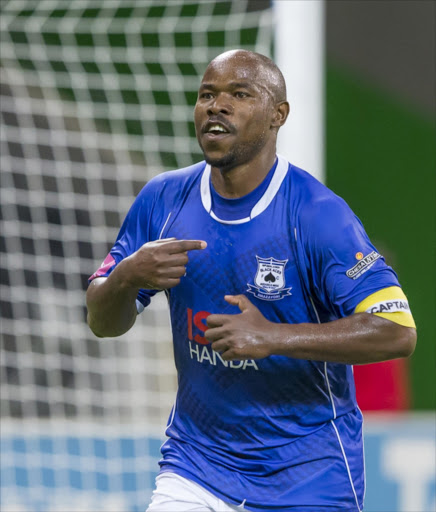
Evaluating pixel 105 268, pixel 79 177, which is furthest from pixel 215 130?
pixel 79 177

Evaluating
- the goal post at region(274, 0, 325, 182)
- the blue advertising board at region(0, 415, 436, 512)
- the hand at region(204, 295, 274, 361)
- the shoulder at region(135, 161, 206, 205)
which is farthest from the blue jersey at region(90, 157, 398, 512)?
the blue advertising board at region(0, 415, 436, 512)

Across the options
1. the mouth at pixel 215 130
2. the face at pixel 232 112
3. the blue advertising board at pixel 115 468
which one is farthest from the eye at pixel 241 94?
the blue advertising board at pixel 115 468

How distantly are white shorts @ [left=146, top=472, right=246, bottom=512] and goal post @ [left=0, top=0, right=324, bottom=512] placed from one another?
325cm

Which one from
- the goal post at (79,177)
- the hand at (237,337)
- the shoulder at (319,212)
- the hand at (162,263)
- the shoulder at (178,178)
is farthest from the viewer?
the goal post at (79,177)

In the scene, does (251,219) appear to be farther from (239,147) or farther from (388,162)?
(388,162)

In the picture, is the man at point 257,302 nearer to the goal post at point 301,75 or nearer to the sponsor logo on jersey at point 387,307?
the sponsor logo on jersey at point 387,307

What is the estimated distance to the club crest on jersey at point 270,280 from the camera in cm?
293

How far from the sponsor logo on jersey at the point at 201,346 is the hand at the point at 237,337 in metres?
0.35

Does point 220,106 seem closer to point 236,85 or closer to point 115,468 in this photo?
point 236,85

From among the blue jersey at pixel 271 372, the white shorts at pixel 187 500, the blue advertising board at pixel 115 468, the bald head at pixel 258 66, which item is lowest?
the blue advertising board at pixel 115 468

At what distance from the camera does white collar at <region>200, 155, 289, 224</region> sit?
2996 millimetres

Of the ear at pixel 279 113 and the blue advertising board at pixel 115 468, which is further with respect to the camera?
the blue advertising board at pixel 115 468

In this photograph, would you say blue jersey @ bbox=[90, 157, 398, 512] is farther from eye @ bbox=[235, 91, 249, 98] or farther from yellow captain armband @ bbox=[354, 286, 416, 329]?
eye @ bbox=[235, 91, 249, 98]

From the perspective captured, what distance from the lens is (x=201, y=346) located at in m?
3.04
